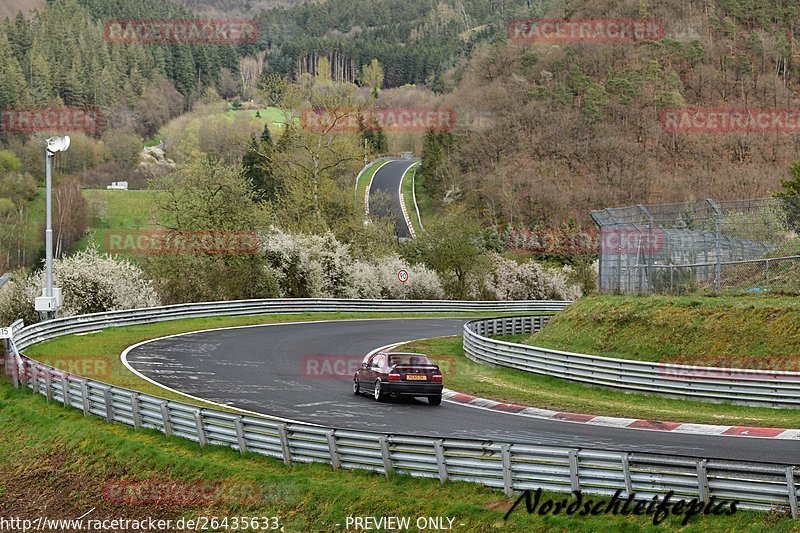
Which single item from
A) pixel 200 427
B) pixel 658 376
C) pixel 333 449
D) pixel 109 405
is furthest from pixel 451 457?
pixel 658 376

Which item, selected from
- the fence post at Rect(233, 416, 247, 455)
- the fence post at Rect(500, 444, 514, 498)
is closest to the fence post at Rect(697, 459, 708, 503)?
the fence post at Rect(500, 444, 514, 498)

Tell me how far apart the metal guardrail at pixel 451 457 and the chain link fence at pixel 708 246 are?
14373 mm

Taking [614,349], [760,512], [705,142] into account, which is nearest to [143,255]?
Answer: [614,349]

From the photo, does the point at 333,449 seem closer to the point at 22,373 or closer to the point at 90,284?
the point at 22,373

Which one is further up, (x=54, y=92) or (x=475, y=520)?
(x=54, y=92)

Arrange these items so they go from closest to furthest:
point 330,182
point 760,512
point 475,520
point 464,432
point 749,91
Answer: point 760,512 < point 475,520 < point 464,432 < point 330,182 < point 749,91

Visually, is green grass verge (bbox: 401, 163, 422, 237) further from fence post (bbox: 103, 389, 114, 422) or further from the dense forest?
fence post (bbox: 103, 389, 114, 422)

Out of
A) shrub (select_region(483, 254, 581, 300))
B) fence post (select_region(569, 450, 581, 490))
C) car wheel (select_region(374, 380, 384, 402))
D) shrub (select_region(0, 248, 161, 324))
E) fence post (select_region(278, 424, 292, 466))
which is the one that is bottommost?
shrub (select_region(483, 254, 581, 300))

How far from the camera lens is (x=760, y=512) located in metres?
12.3

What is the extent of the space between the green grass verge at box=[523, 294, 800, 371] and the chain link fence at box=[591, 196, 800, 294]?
42.3 inches

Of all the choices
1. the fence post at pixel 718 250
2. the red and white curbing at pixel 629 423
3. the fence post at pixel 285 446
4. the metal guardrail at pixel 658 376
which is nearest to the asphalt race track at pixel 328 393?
the red and white curbing at pixel 629 423

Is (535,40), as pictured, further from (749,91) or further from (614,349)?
(614,349)

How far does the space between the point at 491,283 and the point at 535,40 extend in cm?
10325

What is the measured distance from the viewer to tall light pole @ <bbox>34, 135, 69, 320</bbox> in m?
28.2
